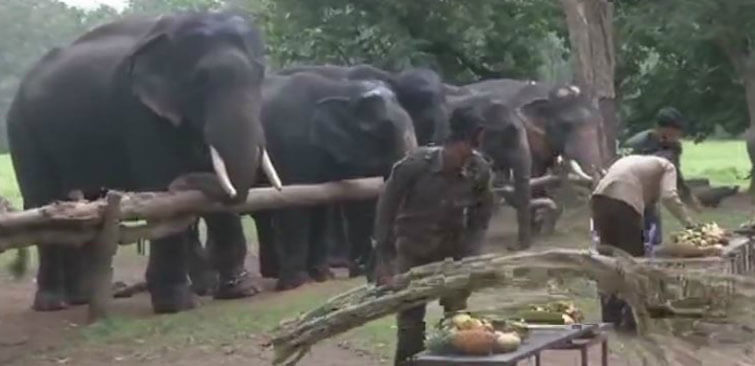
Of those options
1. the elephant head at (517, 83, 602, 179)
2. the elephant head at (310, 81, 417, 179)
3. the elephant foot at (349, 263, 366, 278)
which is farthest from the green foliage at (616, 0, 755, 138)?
the elephant foot at (349, 263, 366, 278)

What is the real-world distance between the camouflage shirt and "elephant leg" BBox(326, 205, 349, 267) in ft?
29.0

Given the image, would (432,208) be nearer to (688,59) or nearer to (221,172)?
(221,172)

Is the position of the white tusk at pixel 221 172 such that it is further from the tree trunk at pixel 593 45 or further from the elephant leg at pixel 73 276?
the tree trunk at pixel 593 45

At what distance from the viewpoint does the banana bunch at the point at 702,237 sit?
11.2 metres

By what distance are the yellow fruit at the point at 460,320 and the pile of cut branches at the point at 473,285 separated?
6.6 inches

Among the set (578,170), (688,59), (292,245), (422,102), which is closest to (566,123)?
(578,170)

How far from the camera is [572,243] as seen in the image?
19422 millimetres

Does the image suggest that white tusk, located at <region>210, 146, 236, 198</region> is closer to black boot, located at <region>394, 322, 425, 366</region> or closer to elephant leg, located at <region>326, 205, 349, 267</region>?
elephant leg, located at <region>326, 205, 349, 267</region>

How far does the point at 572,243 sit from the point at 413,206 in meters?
11.1

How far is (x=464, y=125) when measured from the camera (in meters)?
8.00

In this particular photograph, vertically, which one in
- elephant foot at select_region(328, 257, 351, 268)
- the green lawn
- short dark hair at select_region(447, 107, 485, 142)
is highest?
short dark hair at select_region(447, 107, 485, 142)

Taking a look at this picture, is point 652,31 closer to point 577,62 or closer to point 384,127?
point 577,62

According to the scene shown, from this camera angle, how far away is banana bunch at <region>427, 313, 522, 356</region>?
22.5 feet

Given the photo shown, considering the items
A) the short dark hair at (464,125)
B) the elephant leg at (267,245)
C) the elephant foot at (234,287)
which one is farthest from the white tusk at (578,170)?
the short dark hair at (464,125)
